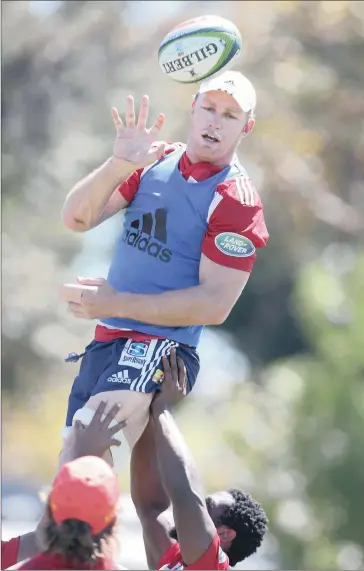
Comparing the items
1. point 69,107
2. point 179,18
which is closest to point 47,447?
point 69,107

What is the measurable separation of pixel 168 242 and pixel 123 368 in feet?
1.84

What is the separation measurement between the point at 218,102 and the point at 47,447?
16413 mm

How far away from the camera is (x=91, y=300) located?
5.12 m

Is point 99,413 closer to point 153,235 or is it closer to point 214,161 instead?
point 153,235

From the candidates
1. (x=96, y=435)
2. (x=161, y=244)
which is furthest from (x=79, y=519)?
(x=161, y=244)

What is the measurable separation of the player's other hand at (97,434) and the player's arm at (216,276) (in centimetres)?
41

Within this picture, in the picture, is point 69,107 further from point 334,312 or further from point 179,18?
point 334,312

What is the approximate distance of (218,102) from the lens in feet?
17.3

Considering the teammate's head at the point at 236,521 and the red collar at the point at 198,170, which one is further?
the teammate's head at the point at 236,521

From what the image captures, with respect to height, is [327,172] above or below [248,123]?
below

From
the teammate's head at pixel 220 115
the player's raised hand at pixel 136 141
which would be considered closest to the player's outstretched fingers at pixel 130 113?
the player's raised hand at pixel 136 141

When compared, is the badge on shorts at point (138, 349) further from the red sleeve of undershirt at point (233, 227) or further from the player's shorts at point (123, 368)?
the red sleeve of undershirt at point (233, 227)

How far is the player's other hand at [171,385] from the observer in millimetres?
5238

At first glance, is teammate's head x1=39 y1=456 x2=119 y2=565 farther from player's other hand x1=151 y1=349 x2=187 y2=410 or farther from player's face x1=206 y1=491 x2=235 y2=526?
player's face x1=206 y1=491 x2=235 y2=526
